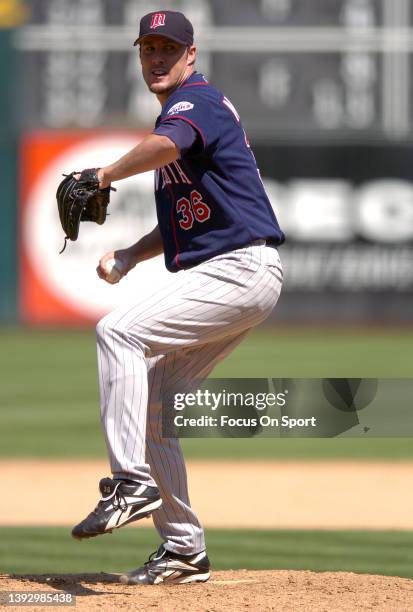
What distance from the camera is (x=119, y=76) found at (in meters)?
16.2

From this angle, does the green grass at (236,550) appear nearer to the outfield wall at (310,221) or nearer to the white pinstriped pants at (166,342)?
the white pinstriped pants at (166,342)

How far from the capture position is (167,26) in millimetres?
3770

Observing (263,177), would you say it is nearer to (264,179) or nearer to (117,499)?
(264,179)

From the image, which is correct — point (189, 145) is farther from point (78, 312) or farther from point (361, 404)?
point (78, 312)

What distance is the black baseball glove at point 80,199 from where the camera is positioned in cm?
375

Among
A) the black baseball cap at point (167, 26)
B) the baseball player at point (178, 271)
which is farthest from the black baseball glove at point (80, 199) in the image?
the black baseball cap at point (167, 26)

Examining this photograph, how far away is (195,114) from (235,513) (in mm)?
2981

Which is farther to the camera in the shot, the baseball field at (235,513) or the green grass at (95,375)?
the green grass at (95,375)

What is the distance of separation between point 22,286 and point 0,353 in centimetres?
111

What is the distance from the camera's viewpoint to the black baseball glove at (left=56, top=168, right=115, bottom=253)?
375cm

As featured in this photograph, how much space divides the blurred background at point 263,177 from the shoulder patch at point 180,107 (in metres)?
4.81

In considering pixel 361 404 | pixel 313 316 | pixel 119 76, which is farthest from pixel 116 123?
pixel 361 404

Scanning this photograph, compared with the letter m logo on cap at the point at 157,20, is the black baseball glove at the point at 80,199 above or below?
below

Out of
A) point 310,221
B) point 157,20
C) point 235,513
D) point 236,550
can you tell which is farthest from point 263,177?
point 157,20
